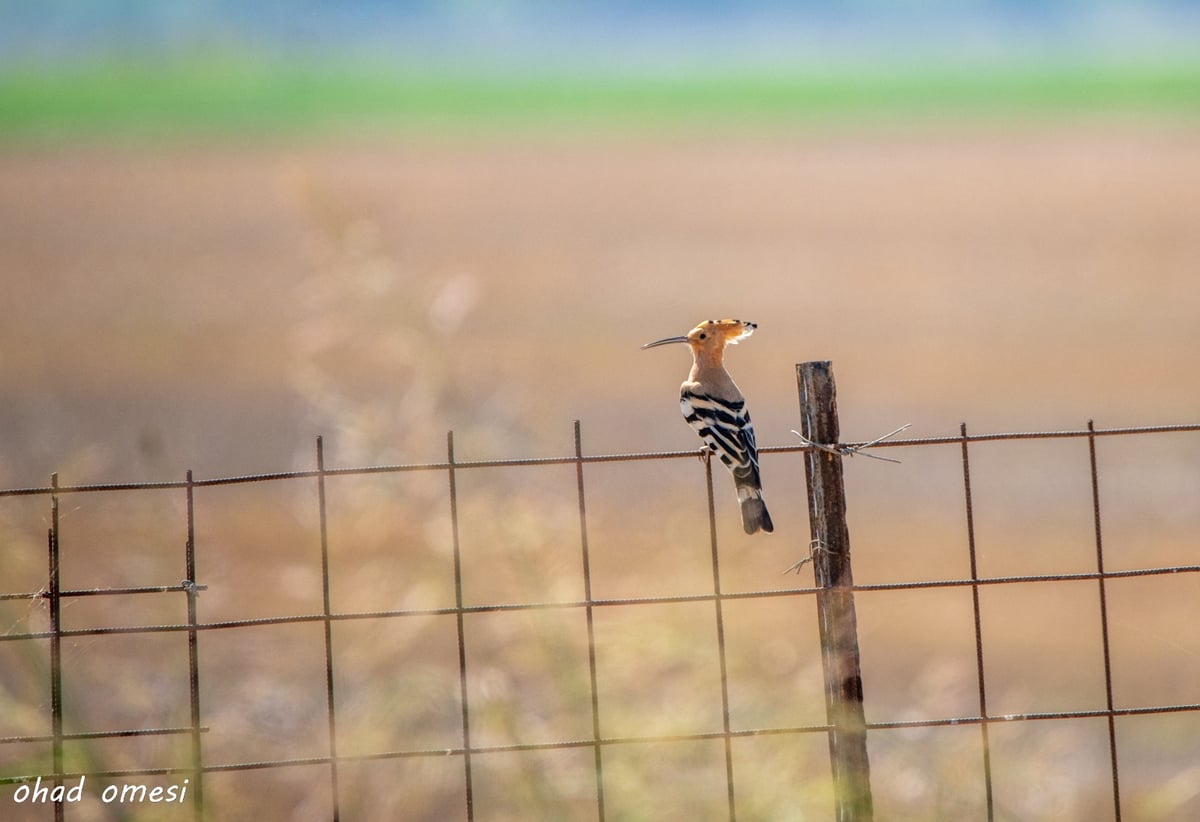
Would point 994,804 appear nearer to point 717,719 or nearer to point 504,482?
point 717,719

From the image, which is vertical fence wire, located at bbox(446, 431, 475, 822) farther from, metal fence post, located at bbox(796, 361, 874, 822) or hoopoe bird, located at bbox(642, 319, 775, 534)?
hoopoe bird, located at bbox(642, 319, 775, 534)

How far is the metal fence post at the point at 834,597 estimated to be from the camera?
317 centimetres

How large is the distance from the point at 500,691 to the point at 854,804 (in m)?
0.97

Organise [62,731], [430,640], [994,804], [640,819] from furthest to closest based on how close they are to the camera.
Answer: [430,640], [994,804], [62,731], [640,819]

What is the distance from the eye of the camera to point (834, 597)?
3271 millimetres

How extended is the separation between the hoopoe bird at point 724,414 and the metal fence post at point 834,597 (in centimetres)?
59

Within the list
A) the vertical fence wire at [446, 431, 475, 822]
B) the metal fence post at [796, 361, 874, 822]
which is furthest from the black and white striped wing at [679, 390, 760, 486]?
the vertical fence wire at [446, 431, 475, 822]

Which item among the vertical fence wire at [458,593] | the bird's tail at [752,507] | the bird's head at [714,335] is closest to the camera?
the vertical fence wire at [458,593]

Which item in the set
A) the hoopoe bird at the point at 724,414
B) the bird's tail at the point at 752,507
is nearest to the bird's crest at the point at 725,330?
the hoopoe bird at the point at 724,414

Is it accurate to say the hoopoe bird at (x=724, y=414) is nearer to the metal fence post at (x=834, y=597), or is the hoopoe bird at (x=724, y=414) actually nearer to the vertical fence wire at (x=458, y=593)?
the metal fence post at (x=834, y=597)

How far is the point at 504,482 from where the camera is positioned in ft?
10.4

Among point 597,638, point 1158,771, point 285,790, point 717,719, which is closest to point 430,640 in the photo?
point 285,790

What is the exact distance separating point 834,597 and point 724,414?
1.61 meters

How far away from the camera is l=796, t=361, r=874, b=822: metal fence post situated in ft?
10.4
